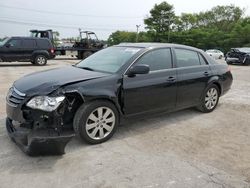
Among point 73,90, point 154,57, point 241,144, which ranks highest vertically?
point 154,57

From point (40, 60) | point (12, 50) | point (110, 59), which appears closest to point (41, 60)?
point (40, 60)

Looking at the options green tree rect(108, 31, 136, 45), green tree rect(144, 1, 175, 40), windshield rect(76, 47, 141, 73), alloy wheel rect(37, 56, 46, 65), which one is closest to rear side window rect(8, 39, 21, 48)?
alloy wheel rect(37, 56, 46, 65)

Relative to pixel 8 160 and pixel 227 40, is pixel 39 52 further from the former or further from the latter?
pixel 227 40

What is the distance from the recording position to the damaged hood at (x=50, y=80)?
13.1 feet

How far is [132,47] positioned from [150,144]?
1.81 meters

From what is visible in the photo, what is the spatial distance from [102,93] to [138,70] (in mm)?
718

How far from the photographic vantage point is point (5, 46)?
15.8 metres

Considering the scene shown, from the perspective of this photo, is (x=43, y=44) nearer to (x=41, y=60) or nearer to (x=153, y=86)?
(x=41, y=60)

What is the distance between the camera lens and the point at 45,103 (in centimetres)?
386

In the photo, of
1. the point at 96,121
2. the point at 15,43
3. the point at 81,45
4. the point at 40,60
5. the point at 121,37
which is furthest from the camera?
the point at 121,37

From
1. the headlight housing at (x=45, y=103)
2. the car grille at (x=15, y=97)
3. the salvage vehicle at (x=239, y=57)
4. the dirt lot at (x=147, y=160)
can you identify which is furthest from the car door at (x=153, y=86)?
the salvage vehicle at (x=239, y=57)

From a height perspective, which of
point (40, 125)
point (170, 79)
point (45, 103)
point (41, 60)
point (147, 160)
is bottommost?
point (147, 160)

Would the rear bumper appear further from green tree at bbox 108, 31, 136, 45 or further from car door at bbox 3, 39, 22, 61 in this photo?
green tree at bbox 108, 31, 136, 45

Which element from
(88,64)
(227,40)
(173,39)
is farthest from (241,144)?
(173,39)
